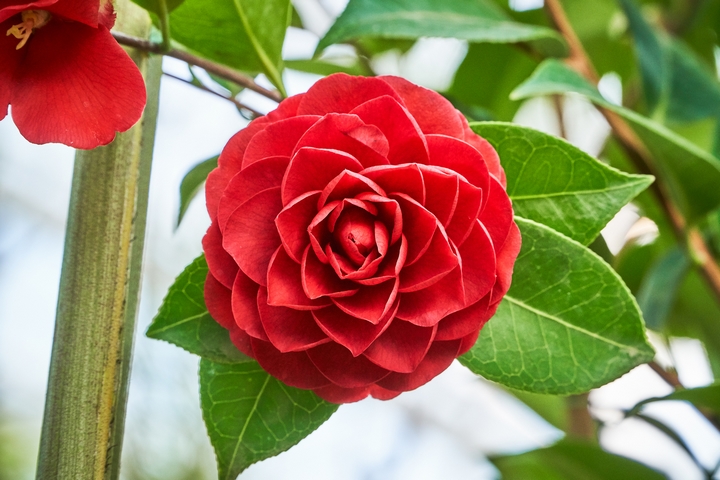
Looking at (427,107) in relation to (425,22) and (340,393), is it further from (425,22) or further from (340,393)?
(425,22)

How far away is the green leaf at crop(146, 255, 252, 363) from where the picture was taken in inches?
13.6

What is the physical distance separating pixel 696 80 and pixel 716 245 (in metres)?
0.21

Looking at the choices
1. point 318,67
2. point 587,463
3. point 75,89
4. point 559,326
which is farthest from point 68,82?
point 587,463

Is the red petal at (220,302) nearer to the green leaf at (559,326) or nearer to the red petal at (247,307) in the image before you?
the red petal at (247,307)

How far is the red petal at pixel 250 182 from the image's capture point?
0.98 feet

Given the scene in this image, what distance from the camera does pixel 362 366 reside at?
12.1 inches

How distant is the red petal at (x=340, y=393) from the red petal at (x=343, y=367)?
0.02 m

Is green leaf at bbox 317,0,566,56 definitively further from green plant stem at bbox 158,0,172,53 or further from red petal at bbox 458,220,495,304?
red petal at bbox 458,220,495,304

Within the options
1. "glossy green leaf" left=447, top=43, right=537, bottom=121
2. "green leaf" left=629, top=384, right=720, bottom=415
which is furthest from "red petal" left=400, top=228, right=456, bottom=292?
"glossy green leaf" left=447, top=43, right=537, bottom=121

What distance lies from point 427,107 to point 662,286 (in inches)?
19.2

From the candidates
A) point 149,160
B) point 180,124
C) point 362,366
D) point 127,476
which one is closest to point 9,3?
point 149,160

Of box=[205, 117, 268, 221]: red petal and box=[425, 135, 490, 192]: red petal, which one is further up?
box=[205, 117, 268, 221]: red petal

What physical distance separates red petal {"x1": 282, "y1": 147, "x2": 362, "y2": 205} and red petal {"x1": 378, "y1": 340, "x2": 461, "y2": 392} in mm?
100

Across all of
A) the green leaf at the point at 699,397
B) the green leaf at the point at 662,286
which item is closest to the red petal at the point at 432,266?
the green leaf at the point at 699,397
